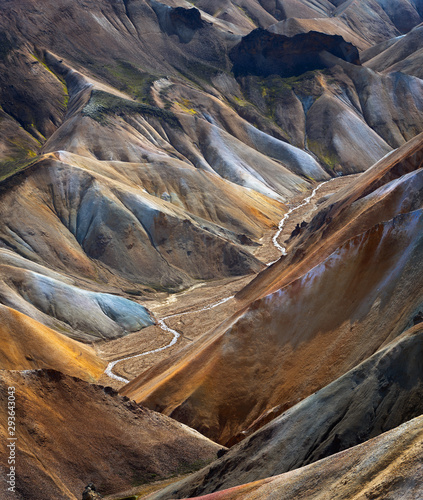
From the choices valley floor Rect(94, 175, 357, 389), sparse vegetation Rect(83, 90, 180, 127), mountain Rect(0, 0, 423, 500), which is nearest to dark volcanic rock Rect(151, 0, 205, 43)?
mountain Rect(0, 0, 423, 500)

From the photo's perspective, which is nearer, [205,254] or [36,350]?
[36,350]

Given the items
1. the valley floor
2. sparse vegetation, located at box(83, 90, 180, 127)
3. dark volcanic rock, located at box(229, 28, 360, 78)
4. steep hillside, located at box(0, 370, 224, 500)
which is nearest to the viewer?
steep hillside, located at box(0, 370, 224, 500)

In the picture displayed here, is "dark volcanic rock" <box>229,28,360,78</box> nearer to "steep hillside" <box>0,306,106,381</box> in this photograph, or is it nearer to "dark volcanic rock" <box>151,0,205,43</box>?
"dark volcanic rock" <box>151,0,205,43</box>

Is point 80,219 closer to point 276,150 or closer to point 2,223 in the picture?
point 2,223

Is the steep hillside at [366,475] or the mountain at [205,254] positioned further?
the mountain at [205,254]

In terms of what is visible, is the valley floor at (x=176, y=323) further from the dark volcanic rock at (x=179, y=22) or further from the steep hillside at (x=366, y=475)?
the dark volcanic rock at (x=179, y=22)

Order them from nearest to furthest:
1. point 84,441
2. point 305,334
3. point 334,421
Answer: point 334,421 < point 84,441 < point 305,334

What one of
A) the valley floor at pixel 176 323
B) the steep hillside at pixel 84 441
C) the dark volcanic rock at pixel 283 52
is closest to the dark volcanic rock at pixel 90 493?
the steep hillside at pixel 84 441

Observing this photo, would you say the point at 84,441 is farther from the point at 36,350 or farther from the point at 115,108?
the point at 115,108

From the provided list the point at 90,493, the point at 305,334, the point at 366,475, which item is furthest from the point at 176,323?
the point at 366,475

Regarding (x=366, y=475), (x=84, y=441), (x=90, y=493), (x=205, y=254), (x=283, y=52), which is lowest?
(x=205, y=254)
